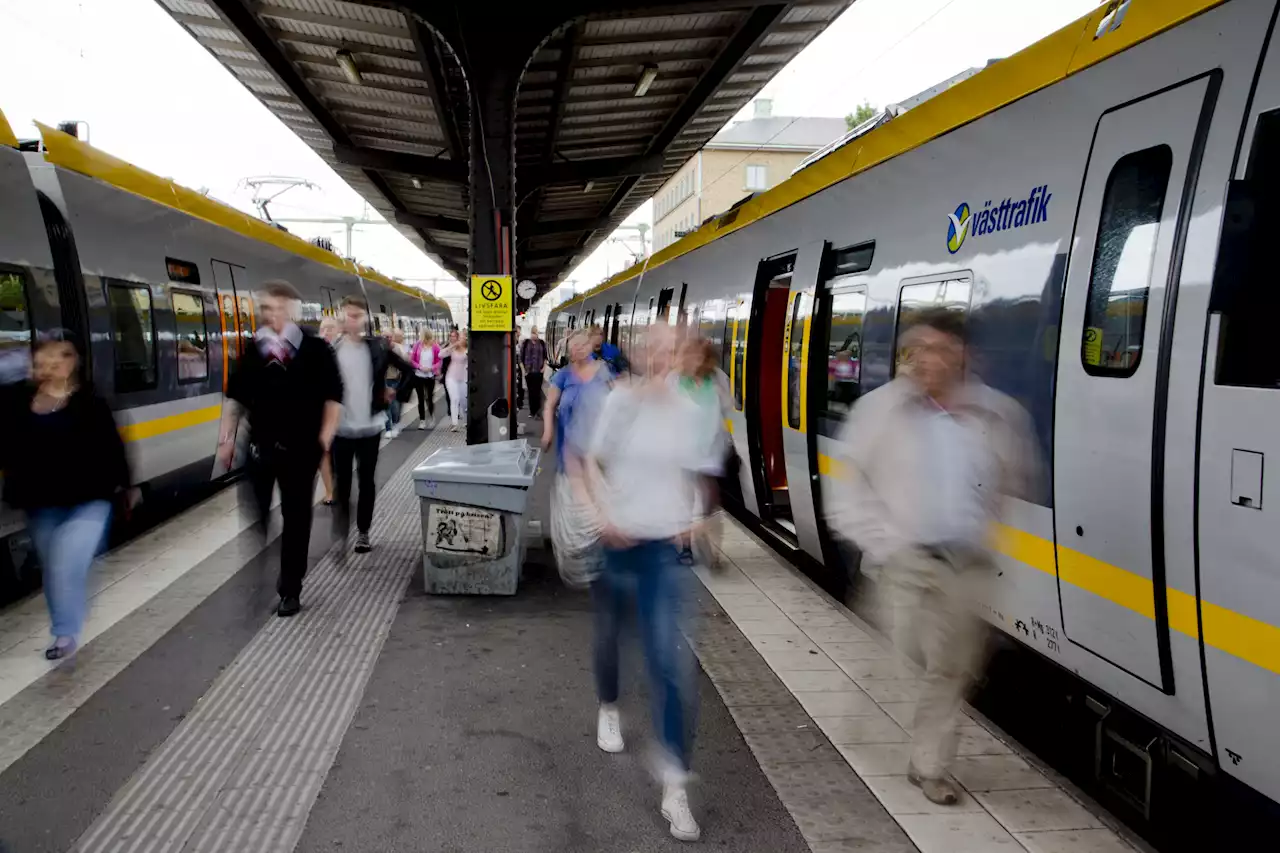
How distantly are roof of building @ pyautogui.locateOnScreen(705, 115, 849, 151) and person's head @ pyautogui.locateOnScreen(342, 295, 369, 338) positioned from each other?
58830 mm

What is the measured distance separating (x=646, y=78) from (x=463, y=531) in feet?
29.8

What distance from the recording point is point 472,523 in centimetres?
650

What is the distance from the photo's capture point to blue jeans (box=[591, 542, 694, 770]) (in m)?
3.69

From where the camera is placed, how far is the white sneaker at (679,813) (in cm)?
354

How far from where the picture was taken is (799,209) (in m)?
7.58

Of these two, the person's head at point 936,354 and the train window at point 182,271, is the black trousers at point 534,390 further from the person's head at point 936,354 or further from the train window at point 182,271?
the person's head at point 936,354

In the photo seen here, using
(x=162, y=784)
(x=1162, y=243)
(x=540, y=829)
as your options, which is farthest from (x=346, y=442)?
(x=1162, y=243)

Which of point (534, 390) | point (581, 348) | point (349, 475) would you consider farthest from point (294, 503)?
point (534, 390)

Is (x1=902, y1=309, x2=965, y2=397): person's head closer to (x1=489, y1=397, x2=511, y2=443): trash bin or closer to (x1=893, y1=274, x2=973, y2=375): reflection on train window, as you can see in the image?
(x1=893, y1=274, x2=973, y2=375): reflection on train window

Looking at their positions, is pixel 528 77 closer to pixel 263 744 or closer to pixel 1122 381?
pixel 263 744

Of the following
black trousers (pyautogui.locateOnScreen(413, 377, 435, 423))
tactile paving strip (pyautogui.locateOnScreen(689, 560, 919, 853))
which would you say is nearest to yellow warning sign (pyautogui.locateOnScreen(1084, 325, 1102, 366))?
tactile paving strip (pyautogui.locateOnScreen(689, 560, 919, 853))

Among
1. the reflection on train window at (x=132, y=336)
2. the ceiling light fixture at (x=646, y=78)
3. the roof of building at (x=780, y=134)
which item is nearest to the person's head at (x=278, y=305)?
the reflection on train window at (x=132, y=336)

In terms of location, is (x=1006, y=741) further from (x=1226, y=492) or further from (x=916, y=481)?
(x=1226, y=492)

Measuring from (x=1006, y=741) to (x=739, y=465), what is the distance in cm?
502
